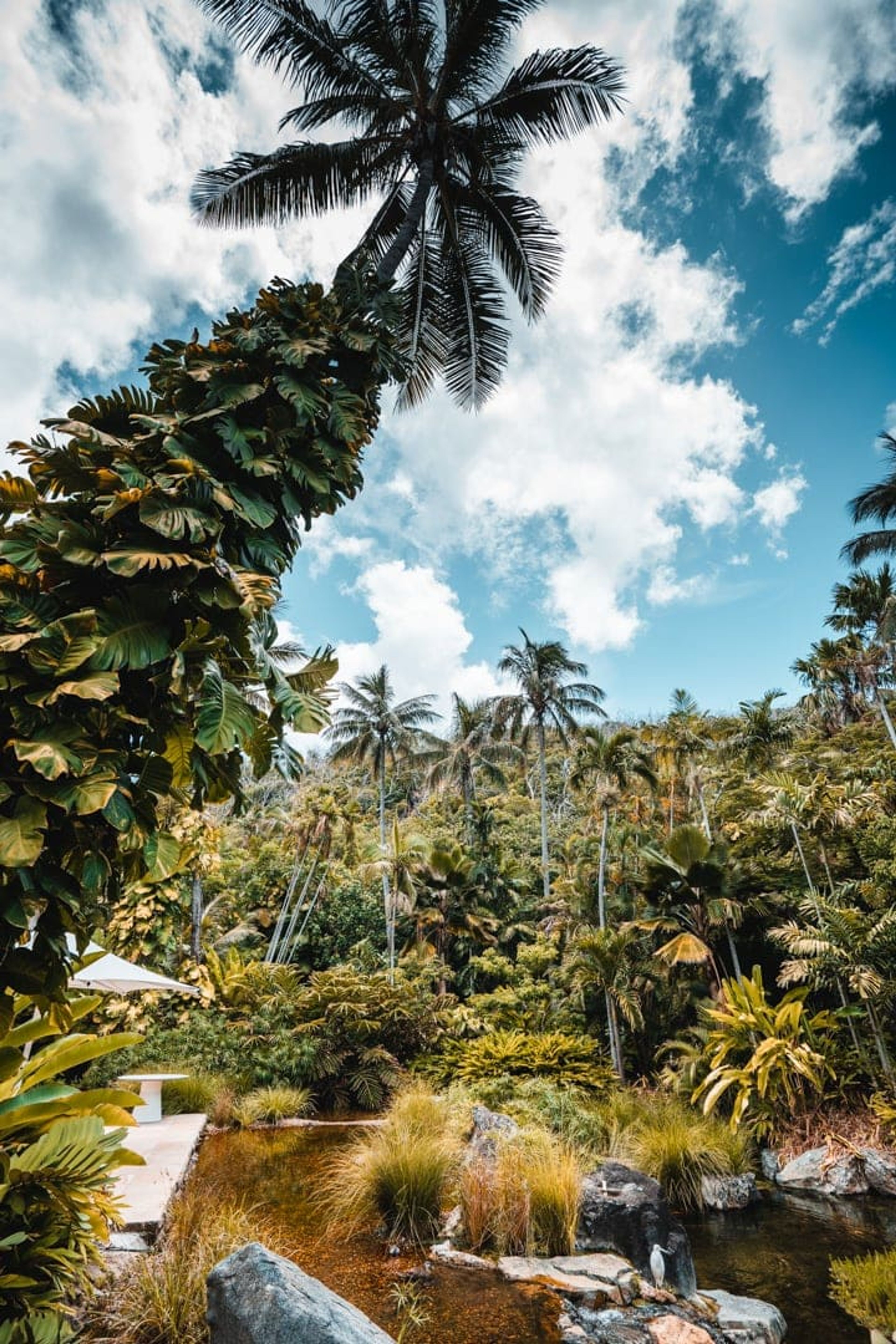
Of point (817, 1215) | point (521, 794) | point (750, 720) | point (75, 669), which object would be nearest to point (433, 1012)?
point (817, 1215)

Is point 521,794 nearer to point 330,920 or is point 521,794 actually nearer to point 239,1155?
point 330,920

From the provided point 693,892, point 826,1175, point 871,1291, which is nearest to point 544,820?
point 693,892

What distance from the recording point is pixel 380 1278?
4.82m

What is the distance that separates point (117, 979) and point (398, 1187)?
15.0ft

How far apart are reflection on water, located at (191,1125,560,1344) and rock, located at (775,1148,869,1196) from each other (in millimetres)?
6657

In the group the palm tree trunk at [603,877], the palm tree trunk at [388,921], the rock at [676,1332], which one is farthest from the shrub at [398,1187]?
the palm tree trunk at [603,877]

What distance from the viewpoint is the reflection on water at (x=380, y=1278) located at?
4141 mm

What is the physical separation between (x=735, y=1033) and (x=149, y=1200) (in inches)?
392

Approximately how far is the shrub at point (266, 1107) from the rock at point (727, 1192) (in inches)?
266

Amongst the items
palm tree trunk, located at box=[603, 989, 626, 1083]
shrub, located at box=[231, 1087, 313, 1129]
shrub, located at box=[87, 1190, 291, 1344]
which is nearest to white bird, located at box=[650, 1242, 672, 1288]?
shrub, located at box=[87, 1190, 291, 1344]

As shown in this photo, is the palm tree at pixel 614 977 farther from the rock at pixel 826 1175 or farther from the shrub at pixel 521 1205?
the shrub at pixel 521 1205

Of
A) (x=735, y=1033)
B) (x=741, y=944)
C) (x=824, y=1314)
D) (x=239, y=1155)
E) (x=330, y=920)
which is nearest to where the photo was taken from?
(x=824, y=1314)

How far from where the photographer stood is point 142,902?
1316 cm

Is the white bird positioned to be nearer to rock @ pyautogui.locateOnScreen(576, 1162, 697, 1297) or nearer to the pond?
rock @ pyautogui.locateOnScreen(576, 1162, 697, 1297)
